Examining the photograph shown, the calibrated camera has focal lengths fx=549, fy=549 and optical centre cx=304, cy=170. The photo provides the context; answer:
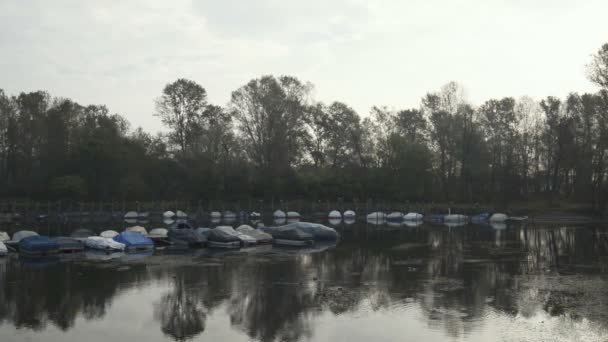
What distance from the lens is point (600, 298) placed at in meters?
21.7

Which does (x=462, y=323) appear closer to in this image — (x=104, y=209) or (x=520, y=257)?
(x=520, y=257)

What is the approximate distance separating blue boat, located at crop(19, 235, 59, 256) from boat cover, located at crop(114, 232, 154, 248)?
4.48m

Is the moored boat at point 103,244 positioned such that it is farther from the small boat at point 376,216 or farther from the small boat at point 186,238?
the small boat at point 376,216

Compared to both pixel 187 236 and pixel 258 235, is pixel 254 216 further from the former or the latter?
pixel 187 236

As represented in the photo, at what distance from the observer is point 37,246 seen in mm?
36250

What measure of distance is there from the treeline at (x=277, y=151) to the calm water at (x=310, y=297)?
5616 cm

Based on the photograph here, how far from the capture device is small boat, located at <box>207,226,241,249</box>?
4178 cm

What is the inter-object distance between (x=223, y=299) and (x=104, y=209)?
69675mm

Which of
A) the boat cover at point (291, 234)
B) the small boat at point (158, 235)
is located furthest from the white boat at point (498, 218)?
the small boat at point (158, 235)

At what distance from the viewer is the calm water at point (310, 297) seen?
1741 cm

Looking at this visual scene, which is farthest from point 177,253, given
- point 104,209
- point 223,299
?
point 104,209

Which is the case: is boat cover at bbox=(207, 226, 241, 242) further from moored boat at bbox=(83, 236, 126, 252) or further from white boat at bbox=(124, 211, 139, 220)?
white boat at bbox=(124, 211, 139, 220)

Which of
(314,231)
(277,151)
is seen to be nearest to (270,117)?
(277,151)

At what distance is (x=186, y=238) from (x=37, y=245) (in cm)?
1061
